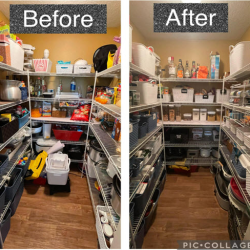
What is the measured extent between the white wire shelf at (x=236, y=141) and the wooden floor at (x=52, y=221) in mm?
1012

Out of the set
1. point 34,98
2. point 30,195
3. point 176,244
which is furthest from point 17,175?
point 176,244

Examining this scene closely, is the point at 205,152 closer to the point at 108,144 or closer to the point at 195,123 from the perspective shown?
the point at 195,123

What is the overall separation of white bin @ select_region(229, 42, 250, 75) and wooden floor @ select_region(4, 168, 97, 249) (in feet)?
4.27

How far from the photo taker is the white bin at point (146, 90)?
127 cm

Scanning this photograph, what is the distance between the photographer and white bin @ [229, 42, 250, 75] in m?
1.11

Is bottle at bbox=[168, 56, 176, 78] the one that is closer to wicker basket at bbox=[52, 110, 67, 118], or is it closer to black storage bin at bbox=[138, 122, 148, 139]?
black storage bin at bbox=[138, 122, 148, 139]

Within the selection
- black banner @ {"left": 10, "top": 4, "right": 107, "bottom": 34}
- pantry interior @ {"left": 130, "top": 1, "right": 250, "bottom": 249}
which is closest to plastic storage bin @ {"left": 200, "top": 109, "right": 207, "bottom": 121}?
pantry interior @ {"left": 130, "top": 1, "right": 250, "bottom": 249}

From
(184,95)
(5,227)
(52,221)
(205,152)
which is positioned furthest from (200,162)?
(5,227)

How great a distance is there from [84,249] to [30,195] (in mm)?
787

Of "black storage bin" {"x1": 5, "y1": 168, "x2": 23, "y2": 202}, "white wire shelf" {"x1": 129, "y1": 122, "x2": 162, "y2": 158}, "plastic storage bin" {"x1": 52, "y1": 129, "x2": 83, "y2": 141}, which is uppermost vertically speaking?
"white wire shelf" {"x1": 129, "y1": 122, "x2": 162, "y2": 158}

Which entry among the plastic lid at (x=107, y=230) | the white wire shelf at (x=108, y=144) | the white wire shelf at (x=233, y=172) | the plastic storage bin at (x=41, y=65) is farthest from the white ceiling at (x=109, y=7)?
the plastic lid at (x=107, y=230)

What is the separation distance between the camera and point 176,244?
1.13m

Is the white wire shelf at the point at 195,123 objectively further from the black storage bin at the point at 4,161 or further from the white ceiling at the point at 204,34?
the black storage bin at the point at 4,161

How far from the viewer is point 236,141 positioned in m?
1.23
